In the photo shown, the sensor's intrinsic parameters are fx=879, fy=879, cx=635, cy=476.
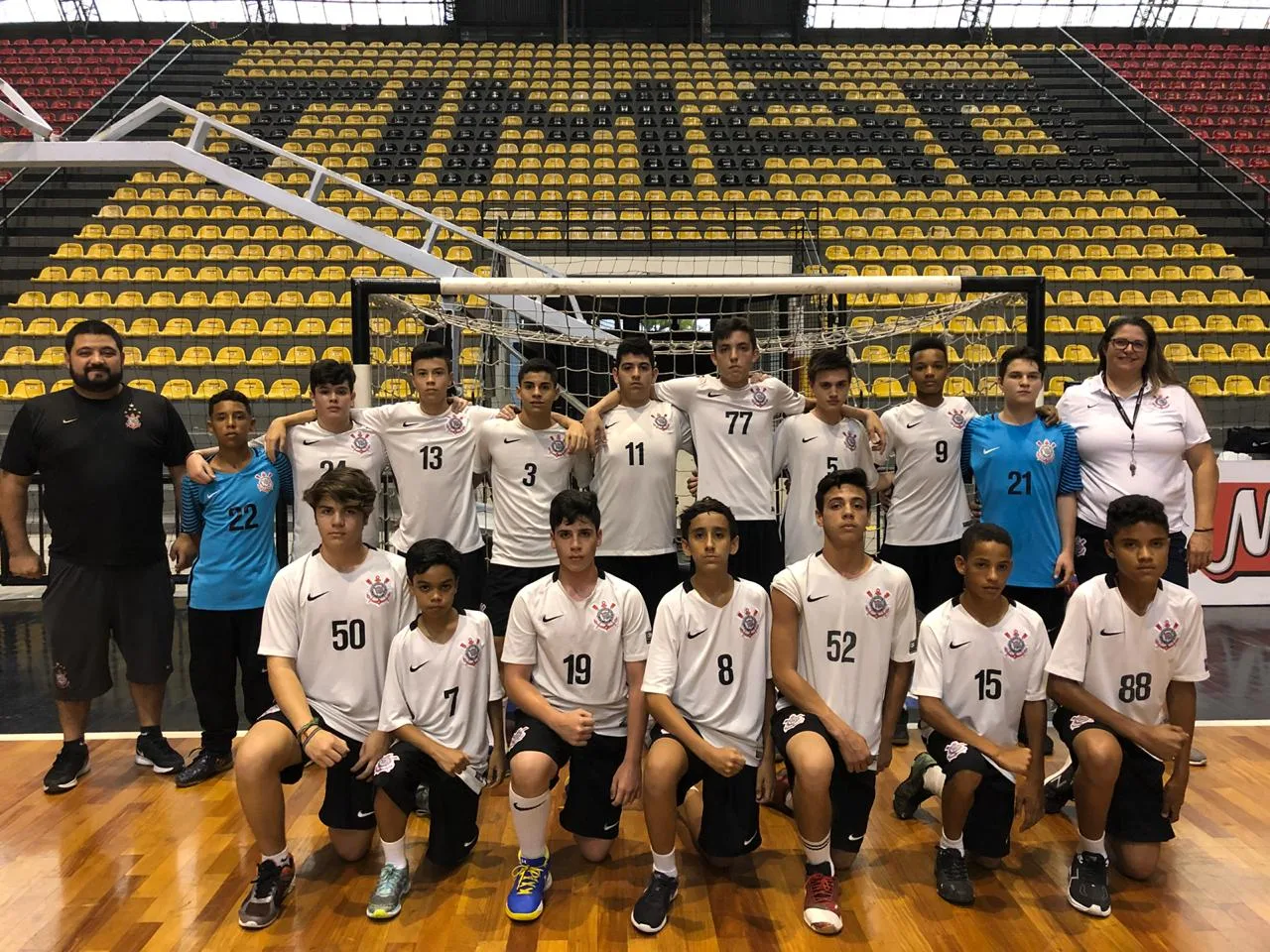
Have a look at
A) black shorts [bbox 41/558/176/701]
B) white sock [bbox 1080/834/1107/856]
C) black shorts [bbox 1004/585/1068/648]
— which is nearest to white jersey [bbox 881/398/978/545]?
black shorts [bbox 1004/585/1068/648]

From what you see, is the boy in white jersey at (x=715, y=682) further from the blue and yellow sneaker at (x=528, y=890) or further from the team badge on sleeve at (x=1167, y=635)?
the team badge on sleeve at (x=1167, y=635)

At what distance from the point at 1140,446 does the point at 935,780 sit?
165cm

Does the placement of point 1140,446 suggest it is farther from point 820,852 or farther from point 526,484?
point 526,484

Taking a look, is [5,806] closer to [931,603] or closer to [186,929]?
[186,929]

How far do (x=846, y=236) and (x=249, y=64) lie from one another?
14093mm

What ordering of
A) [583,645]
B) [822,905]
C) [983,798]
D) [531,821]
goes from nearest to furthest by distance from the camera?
[822,905], [531,821], [983,798], [583,645]

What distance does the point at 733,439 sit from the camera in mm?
4027

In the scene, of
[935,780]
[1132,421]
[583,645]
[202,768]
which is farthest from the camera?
[202,768]

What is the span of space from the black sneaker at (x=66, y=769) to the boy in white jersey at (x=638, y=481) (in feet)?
8.12

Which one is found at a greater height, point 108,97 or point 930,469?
point 108,97

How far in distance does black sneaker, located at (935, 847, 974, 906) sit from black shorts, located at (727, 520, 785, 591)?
1347mm

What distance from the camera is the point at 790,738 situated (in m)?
2.99

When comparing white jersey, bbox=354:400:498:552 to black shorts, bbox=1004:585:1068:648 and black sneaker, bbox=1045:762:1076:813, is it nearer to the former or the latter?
black shorts, bbox=1004:585:1068:648

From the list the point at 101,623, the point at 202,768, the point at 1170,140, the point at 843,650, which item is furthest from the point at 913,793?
the point at 1170,140
